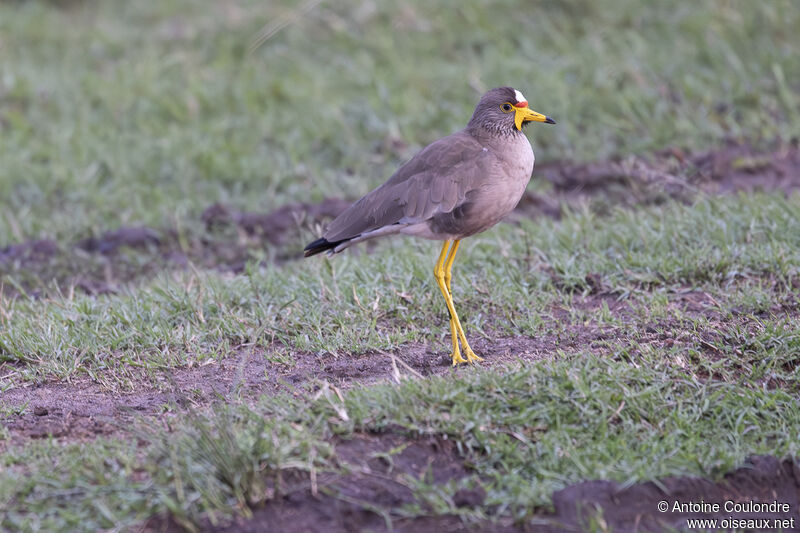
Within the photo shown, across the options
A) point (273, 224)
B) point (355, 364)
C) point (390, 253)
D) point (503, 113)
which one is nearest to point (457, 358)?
point (355, 364)

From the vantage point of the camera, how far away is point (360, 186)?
6.90 m

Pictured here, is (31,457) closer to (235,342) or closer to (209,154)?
(235,342)

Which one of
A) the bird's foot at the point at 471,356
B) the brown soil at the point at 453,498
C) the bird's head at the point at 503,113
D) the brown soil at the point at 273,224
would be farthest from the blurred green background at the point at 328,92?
the brown soil at the point at 453,498

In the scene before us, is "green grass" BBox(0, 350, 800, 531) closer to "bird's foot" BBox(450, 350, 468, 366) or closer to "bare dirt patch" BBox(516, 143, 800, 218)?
"bird's foot" BBox(450, 350, 468, 366)

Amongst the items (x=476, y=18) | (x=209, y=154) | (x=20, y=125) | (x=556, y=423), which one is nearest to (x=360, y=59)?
(x=476, y=18)

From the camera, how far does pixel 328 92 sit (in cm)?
816

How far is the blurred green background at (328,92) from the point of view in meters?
7.09

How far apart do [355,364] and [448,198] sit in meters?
0.86

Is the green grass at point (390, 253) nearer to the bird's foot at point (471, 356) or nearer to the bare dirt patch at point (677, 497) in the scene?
the bare dirt patch at point (677, 497)

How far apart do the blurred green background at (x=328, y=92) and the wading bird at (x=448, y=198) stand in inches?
94.9

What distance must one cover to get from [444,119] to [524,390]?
13.9 feet

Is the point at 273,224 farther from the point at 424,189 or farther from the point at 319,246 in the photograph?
the point at 424,189

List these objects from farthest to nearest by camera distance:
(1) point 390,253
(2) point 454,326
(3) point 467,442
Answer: (1) point 390,253
(2) point 454,326
(3) point 467,442

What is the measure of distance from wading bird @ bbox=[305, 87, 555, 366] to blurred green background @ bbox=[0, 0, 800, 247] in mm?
2410
